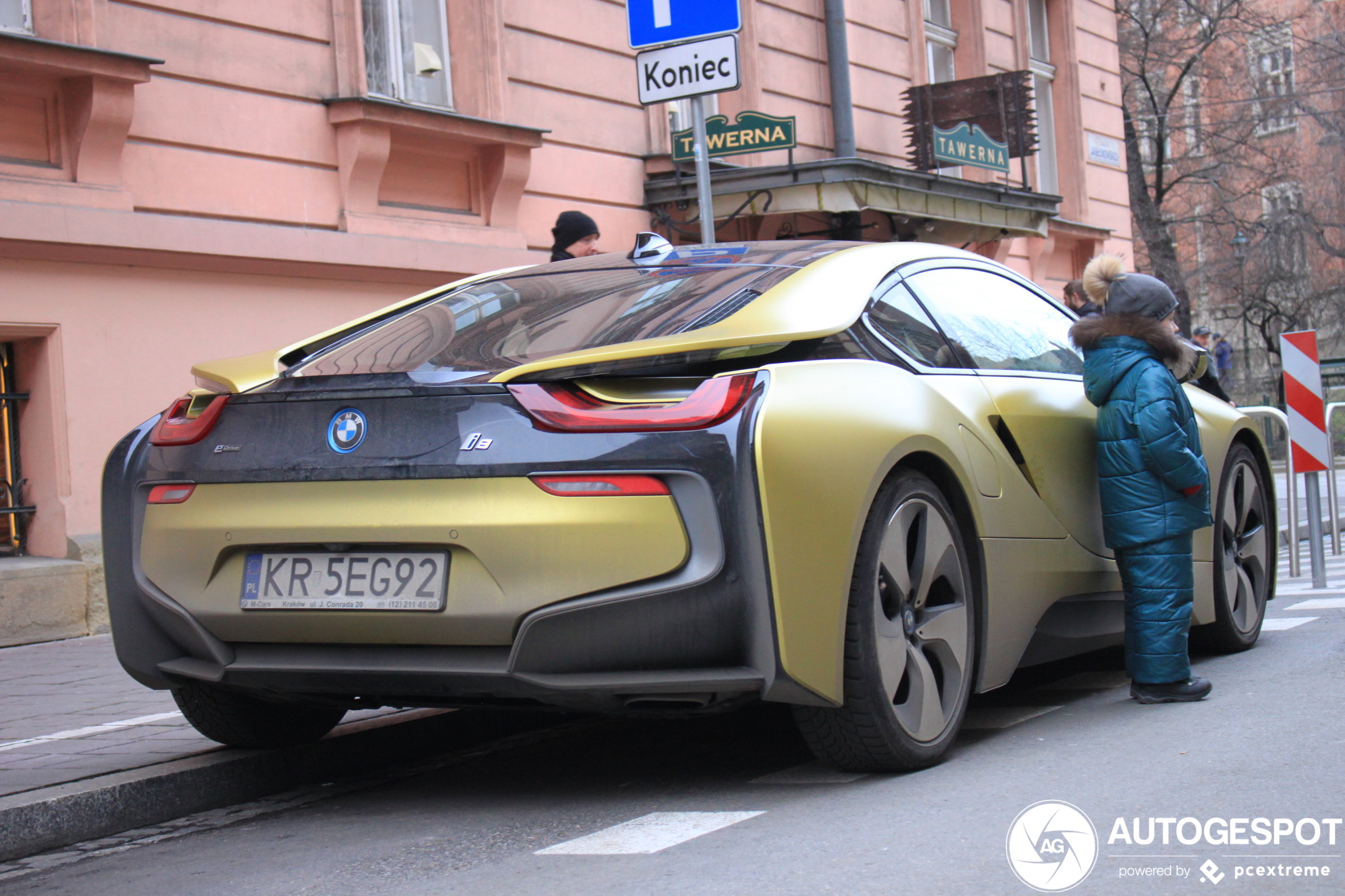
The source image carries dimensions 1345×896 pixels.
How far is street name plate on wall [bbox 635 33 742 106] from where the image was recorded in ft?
23.0

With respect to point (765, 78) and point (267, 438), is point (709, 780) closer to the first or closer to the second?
point (267, 438)

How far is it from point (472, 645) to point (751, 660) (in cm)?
63

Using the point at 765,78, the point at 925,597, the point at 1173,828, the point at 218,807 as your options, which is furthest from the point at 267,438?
the point at 765,78

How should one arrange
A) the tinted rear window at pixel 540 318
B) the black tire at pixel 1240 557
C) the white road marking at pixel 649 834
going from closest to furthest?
the white road marking at pixel 649 834 < the tinted rear window at pixel 540 318 < the black tire at pixel 1240 557

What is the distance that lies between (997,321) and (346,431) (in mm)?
2223

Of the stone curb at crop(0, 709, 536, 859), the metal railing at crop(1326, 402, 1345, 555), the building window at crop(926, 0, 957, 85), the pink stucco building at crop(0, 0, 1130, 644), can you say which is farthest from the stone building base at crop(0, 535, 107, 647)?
the building window at crop(926, 0, 957, 85)

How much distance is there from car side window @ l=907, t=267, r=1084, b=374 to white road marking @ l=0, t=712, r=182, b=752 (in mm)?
2765

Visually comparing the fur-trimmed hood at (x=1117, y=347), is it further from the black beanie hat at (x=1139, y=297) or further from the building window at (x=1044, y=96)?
the building window at (x=1044, y=96)

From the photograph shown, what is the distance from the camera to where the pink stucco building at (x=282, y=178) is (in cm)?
817

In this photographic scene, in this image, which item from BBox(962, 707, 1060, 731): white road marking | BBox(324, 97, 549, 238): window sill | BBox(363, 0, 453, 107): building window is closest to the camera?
BBox(962, 707, 1060, 731): white road marking

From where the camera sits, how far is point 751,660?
138 inches

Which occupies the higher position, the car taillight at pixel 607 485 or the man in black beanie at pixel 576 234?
the man in black beanie at pixel 576 234

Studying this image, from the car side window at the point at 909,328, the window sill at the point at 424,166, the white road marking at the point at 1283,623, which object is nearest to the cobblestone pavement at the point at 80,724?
the car side window at the point at 909,328

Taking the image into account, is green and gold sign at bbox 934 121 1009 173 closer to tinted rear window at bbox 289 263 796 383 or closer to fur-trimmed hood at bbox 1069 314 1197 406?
fur-trimmed hood at bbox 1069 314 1197 406
